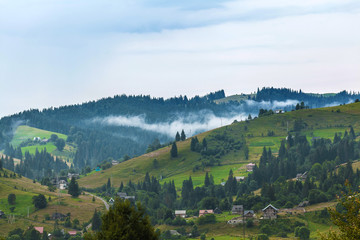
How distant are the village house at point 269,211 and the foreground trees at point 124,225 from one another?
135 meters

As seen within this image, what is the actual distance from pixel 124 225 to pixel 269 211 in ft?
459

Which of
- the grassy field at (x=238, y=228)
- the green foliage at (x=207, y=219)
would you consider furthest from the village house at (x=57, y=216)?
the green foliage at (x=207, y=219)

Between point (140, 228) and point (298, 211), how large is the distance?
5576 inches

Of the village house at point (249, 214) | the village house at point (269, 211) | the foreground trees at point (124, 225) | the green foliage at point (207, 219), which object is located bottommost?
the green foliage at point (207, 219)

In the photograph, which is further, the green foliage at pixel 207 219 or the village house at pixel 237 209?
the village house at pixel 237 209

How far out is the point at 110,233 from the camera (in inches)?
1720

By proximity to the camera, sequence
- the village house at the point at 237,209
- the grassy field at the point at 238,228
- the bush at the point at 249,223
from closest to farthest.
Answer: the grassy field at the point at 238,228 → the bush at the point at 249,223 → the village house at the point at 237,209

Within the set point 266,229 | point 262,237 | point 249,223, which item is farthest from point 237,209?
point 262,237

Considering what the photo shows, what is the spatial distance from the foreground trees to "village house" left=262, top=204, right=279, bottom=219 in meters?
135

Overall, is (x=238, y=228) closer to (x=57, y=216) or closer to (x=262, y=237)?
(x=262, y=237)

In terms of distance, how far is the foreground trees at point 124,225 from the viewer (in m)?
43.8

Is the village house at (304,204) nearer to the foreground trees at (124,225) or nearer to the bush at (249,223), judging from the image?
the bush at (249,223)

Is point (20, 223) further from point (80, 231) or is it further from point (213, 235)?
point (213, 235)

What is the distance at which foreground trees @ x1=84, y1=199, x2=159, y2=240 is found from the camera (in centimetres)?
4375
